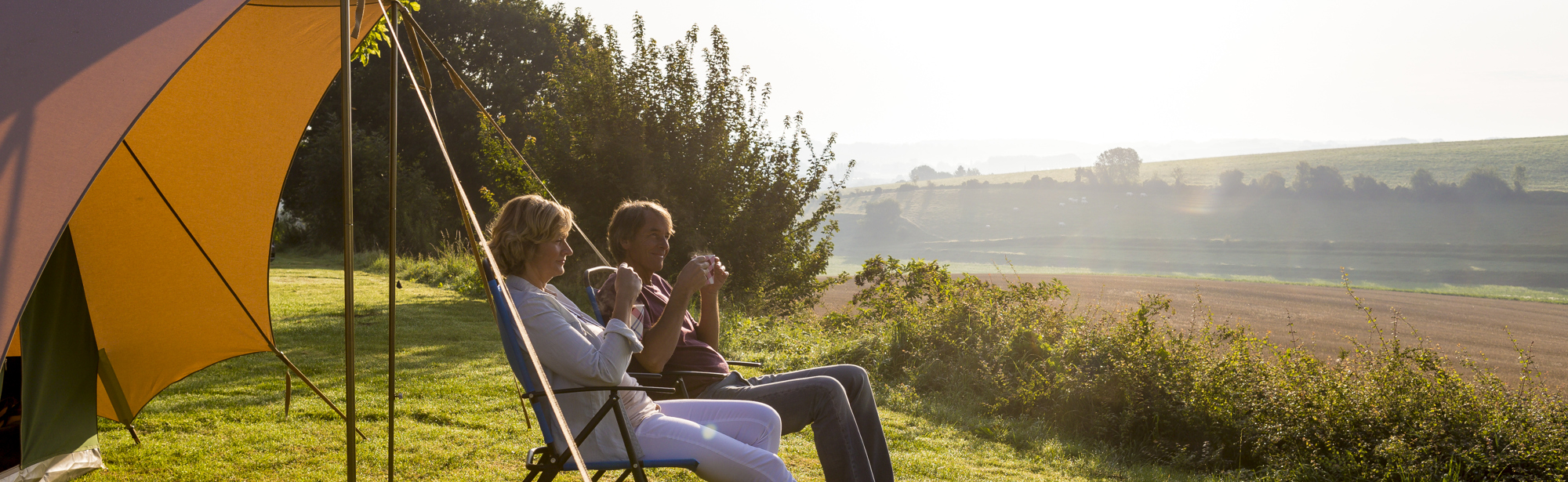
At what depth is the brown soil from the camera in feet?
50.4

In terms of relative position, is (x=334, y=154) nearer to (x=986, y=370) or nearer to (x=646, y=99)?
(x=646, y=99)

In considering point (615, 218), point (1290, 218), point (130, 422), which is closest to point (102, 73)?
point (615, 218)

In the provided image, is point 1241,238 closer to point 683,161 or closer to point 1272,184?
point 1272,184

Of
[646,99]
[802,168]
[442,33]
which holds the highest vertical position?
[442,33]

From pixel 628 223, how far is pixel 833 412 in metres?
1.09

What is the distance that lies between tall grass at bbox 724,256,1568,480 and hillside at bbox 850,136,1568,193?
8230cm

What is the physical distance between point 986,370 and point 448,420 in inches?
150

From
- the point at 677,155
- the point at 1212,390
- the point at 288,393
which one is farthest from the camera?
the point at 677,155

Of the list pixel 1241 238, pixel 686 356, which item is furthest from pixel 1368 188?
pixel 686 356

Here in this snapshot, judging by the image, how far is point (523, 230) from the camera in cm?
271

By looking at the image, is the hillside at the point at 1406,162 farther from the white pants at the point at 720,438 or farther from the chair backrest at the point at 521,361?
the chair backrest at the point at 521,361

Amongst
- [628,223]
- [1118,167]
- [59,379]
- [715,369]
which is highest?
[1118,167]

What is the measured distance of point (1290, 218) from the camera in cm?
7175

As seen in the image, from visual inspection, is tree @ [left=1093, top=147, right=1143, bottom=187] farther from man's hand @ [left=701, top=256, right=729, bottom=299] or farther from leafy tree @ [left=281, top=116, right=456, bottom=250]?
man's hand @ [left=701, top=256, right=729, bottom=299]
